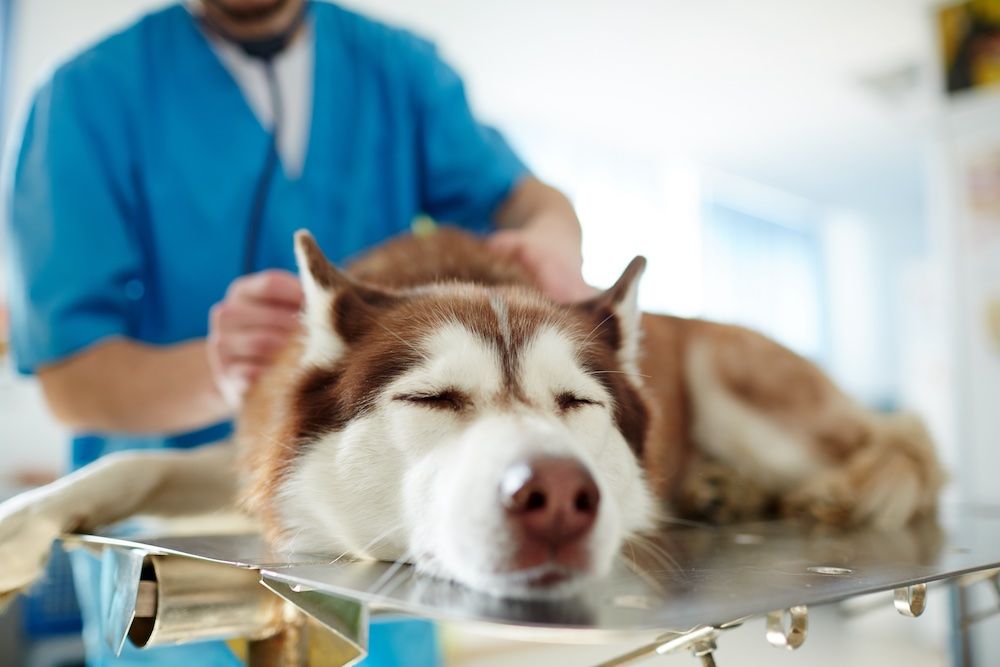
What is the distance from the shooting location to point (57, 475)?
3678 mm

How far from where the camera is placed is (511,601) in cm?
50

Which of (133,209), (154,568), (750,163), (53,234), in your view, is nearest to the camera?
(154,568)

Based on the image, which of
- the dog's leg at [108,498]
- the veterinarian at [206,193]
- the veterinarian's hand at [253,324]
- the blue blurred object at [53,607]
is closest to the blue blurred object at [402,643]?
the veterinarian at [206,193]

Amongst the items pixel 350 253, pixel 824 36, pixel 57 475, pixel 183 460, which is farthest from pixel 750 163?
pixel 183 460

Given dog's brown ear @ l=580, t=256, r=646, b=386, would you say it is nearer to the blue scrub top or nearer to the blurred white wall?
the blue scrub top

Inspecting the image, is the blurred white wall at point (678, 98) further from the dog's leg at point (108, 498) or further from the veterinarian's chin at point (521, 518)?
the veterinarian's chin at point (521, 518)

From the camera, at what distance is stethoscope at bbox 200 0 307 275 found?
1.35 m

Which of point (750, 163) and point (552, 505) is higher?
point (750, 163)

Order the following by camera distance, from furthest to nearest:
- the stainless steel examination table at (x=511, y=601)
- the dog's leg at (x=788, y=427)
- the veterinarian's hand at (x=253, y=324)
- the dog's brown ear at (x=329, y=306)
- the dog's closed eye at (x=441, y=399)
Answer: the dog's leg at (x=788, y=427) < the veterinarian's hand at (x=253, y=324) < the dog's brown ear at (x=329, y=306) < the dog's closed eye at (x=441, y=399) < the stainless steel examination table at (x=511, y=601)

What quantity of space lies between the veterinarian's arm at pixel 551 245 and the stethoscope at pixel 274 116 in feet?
1.48

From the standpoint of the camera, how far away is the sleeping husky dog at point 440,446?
525mm

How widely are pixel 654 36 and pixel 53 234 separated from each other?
4.37m

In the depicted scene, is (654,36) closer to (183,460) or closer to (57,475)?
(57,475)


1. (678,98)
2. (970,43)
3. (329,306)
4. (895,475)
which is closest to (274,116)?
(329,306)
